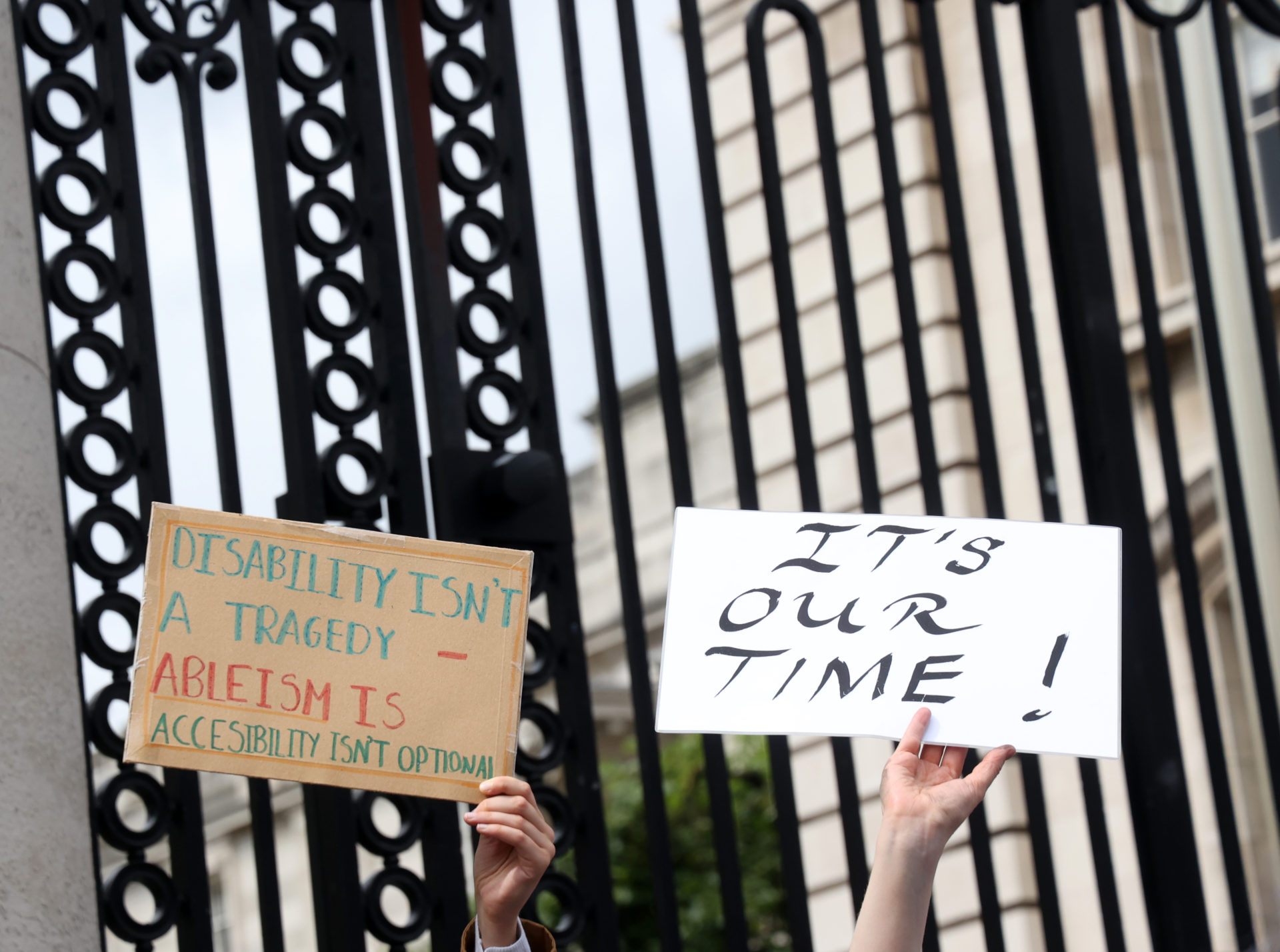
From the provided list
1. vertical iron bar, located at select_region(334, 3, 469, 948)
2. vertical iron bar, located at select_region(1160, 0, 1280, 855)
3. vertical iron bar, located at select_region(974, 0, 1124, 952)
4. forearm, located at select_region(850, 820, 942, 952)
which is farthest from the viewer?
vertical iron bar, located at select_region(1160, 0, 1280, 855)

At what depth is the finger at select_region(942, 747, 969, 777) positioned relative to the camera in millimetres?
2400

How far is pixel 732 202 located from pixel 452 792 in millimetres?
8931

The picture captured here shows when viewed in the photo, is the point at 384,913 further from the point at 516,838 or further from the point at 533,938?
the point at 516,838

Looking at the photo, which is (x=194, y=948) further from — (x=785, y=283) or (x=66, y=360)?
(x=785, y=283)

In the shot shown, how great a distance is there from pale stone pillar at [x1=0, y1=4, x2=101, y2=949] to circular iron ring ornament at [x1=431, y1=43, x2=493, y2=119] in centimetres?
98

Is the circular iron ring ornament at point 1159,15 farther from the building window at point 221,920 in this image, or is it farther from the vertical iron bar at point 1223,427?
the building window at point 221,920

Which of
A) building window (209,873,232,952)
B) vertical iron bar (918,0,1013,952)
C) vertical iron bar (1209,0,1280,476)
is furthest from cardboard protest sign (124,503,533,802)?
building window (209,873,232,952)

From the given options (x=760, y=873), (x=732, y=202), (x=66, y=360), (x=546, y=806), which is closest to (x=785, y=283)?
(x=546, y=806)

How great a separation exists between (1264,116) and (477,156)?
835 centimetres

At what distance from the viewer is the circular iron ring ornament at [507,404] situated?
341 cm

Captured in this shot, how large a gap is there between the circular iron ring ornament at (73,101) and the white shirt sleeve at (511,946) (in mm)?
1735

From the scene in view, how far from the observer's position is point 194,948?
2.93 metres

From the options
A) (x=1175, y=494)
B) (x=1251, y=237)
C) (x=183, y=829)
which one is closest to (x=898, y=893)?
(x=183, y=829)

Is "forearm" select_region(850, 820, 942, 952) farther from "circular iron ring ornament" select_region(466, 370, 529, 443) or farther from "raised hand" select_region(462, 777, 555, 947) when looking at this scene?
"circular iron ring ornament" select_region(466, 370, 529, 443)
